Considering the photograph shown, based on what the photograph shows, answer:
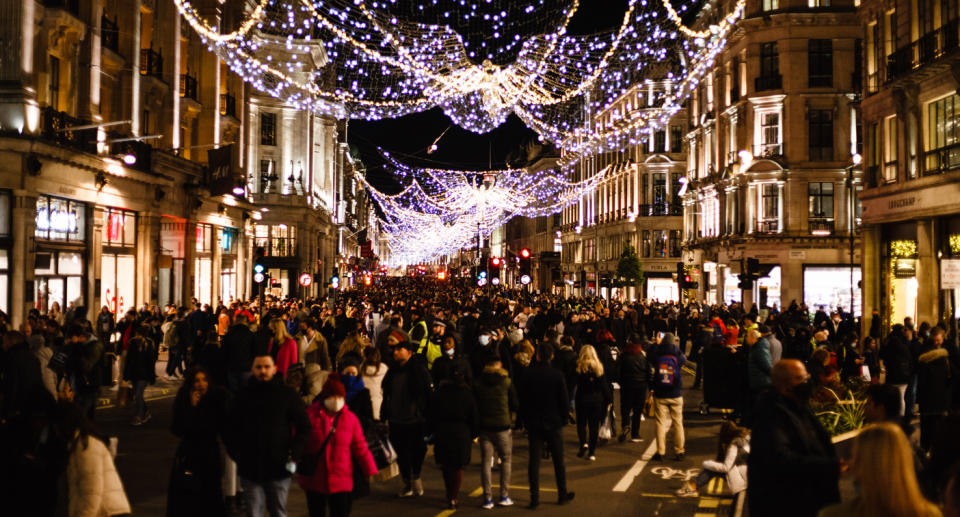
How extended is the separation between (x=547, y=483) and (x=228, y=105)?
34987 mm

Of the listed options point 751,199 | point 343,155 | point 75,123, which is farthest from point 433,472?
point 343,155

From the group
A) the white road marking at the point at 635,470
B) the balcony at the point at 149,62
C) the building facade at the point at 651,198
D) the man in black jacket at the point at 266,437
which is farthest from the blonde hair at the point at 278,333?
the building facade at the point at 651,198

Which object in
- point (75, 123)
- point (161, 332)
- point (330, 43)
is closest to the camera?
point (330, 43)

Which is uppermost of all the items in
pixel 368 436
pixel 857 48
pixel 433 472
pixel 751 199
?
pixel 857 48

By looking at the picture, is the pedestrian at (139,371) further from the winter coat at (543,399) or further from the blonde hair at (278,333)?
the winter coat at (543,399)

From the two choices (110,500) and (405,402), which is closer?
(110,500)

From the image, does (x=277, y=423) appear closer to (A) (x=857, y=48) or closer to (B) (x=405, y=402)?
(B) (x=405, y=402)

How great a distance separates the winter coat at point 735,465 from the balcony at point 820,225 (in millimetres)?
34101

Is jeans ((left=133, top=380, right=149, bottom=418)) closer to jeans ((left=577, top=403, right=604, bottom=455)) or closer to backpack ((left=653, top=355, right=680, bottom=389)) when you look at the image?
jeans ((left=577, top=403, right=604, bottom=455))

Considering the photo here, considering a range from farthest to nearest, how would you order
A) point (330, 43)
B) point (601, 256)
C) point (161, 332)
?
point (601, 256) < point (161, 332) < point (330, 43)

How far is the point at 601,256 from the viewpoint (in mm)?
75000

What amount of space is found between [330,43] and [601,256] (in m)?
56.4

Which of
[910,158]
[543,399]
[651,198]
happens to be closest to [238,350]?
[543,399]

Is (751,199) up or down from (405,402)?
up
